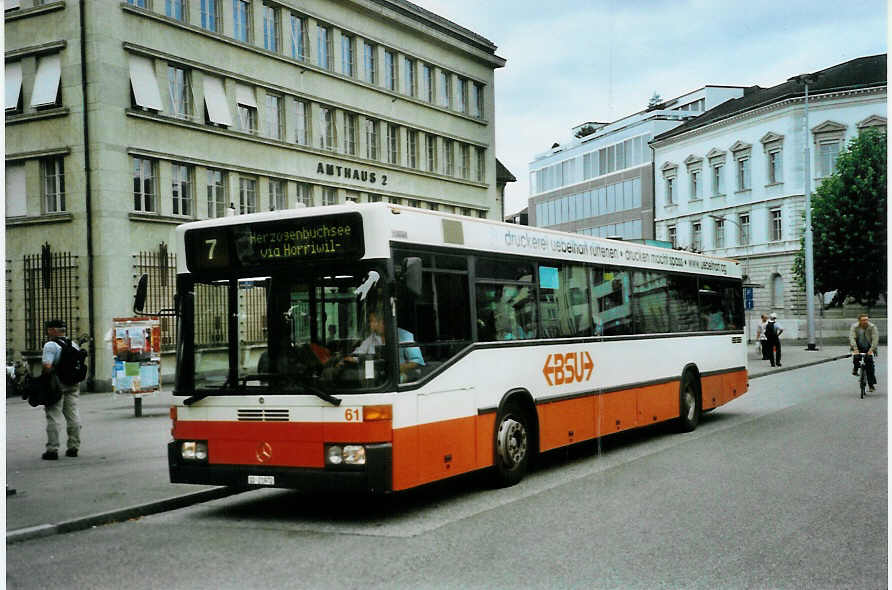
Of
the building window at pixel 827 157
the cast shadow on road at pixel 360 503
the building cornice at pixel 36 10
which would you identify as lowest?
the cast shadow on road at pixel 360 503

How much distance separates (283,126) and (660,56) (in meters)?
26.6

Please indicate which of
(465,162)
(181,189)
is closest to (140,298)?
(181,189)

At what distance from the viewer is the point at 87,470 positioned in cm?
1164

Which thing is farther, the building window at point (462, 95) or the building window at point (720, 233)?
the building window at point (462, 95)

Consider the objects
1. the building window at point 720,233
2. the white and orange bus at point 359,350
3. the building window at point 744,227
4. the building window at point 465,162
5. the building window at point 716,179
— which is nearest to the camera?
the white and orange bus at point 359,350

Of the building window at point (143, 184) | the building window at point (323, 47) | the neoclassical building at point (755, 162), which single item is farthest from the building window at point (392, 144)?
the neoclassical building at point (755, 162)

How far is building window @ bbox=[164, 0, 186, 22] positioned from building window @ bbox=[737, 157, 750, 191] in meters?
19.4

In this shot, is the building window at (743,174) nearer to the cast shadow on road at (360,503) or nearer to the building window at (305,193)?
the cast shadow on road at (360,503)

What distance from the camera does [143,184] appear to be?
2908 cm

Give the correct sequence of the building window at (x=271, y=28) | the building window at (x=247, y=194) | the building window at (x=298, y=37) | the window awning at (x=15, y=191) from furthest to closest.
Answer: the building window at (x=298, y=37), the building window at (x=271, y=28), the building window at (x=247, y=194), the window awning at (x=15, y=191)

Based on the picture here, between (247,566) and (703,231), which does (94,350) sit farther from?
(247,566)

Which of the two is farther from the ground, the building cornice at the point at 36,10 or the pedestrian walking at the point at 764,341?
the building cornice at the point at 36,10

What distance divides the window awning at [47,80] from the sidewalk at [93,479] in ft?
37.7

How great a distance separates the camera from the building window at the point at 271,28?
3366cm
